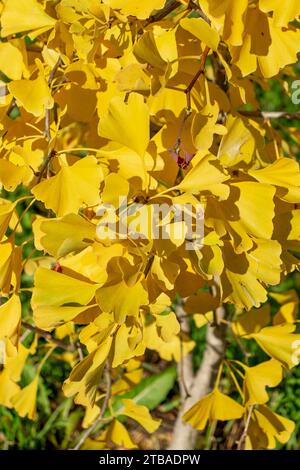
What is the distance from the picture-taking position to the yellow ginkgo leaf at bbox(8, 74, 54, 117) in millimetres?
663

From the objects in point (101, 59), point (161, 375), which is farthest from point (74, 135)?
point (161, 375)

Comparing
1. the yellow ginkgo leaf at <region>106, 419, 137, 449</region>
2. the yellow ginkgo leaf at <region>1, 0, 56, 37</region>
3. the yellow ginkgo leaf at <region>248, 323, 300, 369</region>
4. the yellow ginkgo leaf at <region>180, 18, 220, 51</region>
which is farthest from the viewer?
the yellow ginkgo leaf at <region>106, 419, 137, 449</region>

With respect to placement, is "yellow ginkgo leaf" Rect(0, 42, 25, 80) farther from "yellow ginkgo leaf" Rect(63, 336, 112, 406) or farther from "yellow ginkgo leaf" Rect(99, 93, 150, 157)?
"yellow ginkgo leaf" Rect(63, 336, 112, 406)

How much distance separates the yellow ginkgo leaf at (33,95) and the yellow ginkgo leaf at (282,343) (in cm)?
42

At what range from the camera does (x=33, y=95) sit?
669 mm

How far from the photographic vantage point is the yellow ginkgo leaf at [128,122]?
630 mm

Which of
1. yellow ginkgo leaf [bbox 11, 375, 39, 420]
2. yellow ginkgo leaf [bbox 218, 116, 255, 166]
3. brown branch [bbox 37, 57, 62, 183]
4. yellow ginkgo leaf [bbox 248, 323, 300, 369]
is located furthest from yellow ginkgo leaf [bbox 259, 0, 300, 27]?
yellow ginkgo leaf [bbox 11, 375, 39, 420]

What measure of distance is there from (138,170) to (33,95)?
0.42 ft

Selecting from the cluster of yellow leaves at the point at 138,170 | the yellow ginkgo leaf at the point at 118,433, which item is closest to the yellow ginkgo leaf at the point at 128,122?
the cluster of yellow leaves at the point at 138,170

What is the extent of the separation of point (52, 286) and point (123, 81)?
21 cm

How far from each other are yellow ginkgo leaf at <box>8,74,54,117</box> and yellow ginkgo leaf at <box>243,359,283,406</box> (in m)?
0.49

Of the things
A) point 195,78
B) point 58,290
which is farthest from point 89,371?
point 195,78

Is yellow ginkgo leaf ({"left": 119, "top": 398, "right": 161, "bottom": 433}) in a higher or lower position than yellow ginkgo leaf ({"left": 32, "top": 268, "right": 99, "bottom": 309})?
lower

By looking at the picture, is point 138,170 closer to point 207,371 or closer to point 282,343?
point 282,343
